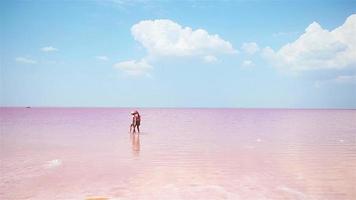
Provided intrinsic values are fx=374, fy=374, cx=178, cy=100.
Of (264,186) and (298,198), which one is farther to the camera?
(264,186)

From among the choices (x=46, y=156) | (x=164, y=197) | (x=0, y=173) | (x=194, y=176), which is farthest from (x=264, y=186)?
(x=46, y=156)

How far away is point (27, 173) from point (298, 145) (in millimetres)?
12013

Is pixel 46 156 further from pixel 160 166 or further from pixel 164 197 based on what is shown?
pixel 164 197

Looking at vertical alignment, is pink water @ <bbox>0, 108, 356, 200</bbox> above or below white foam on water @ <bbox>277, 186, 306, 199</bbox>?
above

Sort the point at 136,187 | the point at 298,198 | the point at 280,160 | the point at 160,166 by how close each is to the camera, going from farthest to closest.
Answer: the point at 280,160, the point at 160,166, the point at 136,187, the point at 298,198

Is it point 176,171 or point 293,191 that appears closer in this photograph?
point 293,191

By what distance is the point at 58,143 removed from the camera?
1750cm

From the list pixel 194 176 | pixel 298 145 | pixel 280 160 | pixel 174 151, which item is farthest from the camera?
pixel 298 145

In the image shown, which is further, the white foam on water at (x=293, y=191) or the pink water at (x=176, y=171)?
the pink water at (x=176, y=171)

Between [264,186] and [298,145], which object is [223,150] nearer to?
[298,145]

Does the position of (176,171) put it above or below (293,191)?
above

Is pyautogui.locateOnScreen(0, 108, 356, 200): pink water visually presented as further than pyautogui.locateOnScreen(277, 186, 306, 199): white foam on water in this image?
Yes

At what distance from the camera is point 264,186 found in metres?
9.11

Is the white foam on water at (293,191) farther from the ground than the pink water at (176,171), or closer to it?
closer to it
